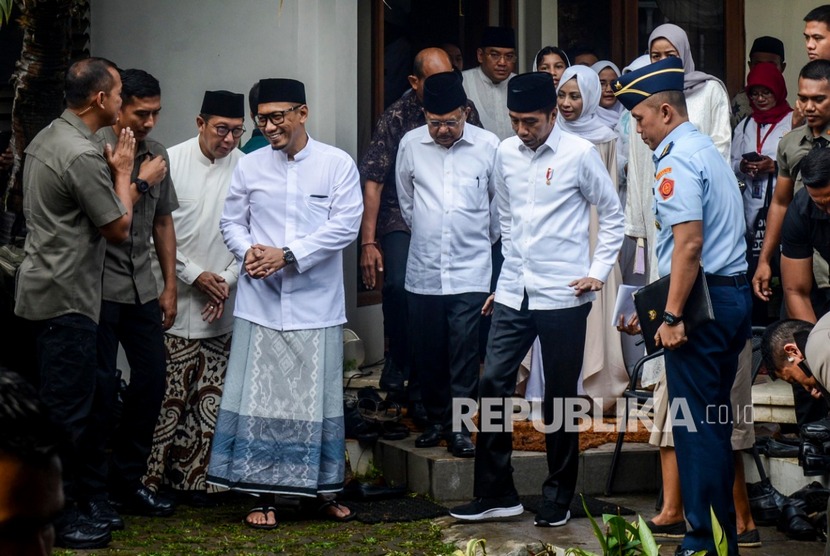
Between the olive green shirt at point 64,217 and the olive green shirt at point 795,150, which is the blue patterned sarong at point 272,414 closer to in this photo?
the olive green shirt at point 64,217

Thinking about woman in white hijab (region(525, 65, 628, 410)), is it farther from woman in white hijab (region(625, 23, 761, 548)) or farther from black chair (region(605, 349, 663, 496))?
black chair (region(605, 349, 663, 496))

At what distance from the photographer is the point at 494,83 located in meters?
8.75

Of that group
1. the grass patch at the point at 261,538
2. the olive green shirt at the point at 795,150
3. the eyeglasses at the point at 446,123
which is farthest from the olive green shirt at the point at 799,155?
the grass patch at the point at 261,538

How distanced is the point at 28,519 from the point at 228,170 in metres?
5.62

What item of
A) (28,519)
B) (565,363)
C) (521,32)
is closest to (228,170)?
(565,363)

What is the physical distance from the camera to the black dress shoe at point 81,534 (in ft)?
19.2

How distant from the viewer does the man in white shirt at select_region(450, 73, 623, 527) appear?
6.30 metres

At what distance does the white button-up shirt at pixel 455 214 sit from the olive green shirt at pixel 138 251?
150cm

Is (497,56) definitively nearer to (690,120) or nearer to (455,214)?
(690,120)

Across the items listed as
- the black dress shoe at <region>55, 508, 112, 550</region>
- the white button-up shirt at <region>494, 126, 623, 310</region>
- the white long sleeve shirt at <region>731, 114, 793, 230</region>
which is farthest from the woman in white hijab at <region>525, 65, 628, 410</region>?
the black dress shoe at <region>55, 508, 112, 550</region>

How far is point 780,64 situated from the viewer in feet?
30.5

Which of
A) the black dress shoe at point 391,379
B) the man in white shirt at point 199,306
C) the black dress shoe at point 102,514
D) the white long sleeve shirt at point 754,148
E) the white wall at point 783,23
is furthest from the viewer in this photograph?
the white wall at point 783,23

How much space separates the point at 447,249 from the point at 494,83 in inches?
78.6

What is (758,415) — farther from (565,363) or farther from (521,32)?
(521,32)
